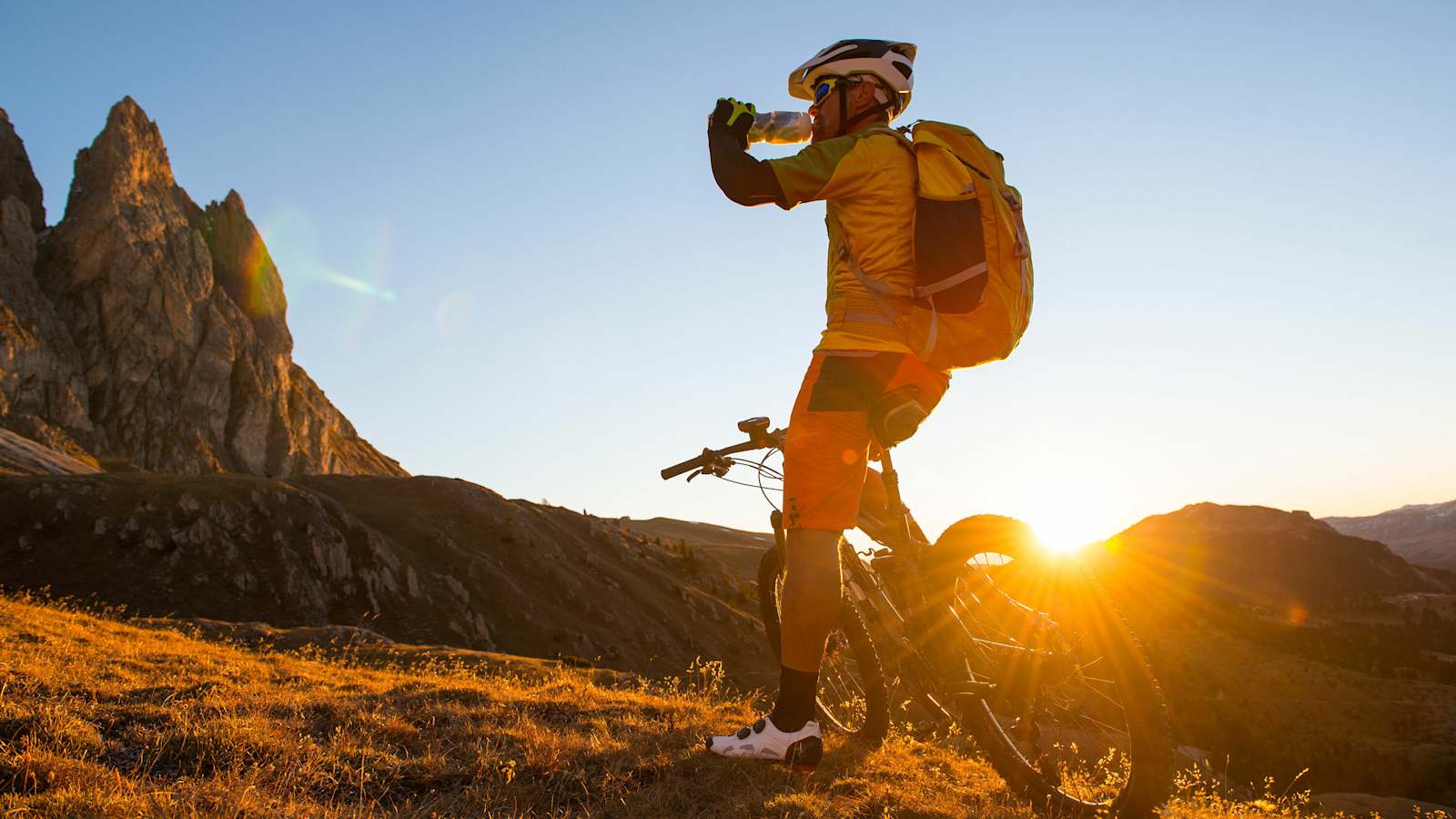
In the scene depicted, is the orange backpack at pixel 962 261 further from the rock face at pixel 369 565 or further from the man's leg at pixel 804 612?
the rock face at pixel 369 565

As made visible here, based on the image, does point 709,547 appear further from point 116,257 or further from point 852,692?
point 852,692

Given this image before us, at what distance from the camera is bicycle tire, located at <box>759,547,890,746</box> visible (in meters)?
5.22

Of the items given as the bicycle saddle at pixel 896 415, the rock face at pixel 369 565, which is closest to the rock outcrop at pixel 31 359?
the rock face at pixel 369 565

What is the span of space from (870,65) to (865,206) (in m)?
0.90

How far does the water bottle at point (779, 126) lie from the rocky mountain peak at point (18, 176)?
158 meters

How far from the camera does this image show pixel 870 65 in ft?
13.4

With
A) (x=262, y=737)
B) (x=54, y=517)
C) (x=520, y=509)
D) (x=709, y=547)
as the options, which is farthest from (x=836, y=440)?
(x=709, y=547)

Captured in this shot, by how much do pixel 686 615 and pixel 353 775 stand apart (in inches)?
2754

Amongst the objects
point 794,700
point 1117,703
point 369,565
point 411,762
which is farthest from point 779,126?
point 369,565

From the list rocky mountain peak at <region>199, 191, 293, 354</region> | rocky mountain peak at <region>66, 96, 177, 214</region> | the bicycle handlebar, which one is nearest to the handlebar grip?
the bicycle handlebar

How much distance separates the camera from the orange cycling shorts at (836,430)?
12.4 ft

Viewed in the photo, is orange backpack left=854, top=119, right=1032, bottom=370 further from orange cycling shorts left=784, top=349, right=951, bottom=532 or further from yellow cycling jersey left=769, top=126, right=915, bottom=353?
orange cycling shorts left=784, top=349, right=951, bottom=532

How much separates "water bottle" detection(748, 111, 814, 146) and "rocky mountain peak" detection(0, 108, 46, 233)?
15754cm

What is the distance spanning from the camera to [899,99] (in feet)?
13.8
